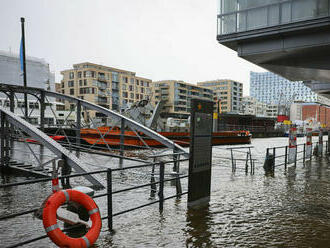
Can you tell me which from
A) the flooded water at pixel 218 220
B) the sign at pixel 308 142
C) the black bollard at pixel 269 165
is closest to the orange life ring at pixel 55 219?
the flooded water at pixel 218 220

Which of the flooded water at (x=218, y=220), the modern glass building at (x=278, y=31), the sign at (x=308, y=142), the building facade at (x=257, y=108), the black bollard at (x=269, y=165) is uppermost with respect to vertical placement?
the building facade at (x=257, y=108)

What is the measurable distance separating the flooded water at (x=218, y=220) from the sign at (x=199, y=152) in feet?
1.18

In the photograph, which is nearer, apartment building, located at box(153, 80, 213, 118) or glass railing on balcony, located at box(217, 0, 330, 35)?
glass railing on balcony, located at box(217, 0, 330, 35)

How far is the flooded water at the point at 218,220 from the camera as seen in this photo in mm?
5066

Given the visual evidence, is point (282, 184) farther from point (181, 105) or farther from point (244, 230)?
point (181, 105)

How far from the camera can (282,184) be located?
33.7ft

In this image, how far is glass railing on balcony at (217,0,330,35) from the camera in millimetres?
13195

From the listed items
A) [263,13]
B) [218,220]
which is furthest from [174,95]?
[218,220]

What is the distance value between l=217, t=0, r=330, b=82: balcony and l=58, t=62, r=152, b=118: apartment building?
61.4 meters

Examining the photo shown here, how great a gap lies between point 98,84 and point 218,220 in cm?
8160

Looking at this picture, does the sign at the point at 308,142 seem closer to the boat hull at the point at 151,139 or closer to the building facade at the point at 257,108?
the boat hull at the point at 151,139

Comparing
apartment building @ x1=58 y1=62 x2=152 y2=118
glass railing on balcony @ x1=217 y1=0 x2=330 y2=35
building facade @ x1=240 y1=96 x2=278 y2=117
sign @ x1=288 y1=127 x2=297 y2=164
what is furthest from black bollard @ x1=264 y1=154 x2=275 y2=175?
building facade @ x1=240 y1=96 x2=278 y2=117

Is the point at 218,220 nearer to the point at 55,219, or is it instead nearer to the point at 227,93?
the point at 55,219

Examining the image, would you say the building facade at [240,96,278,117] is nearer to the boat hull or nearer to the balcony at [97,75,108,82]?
the balcony at [97,75,108,82]
